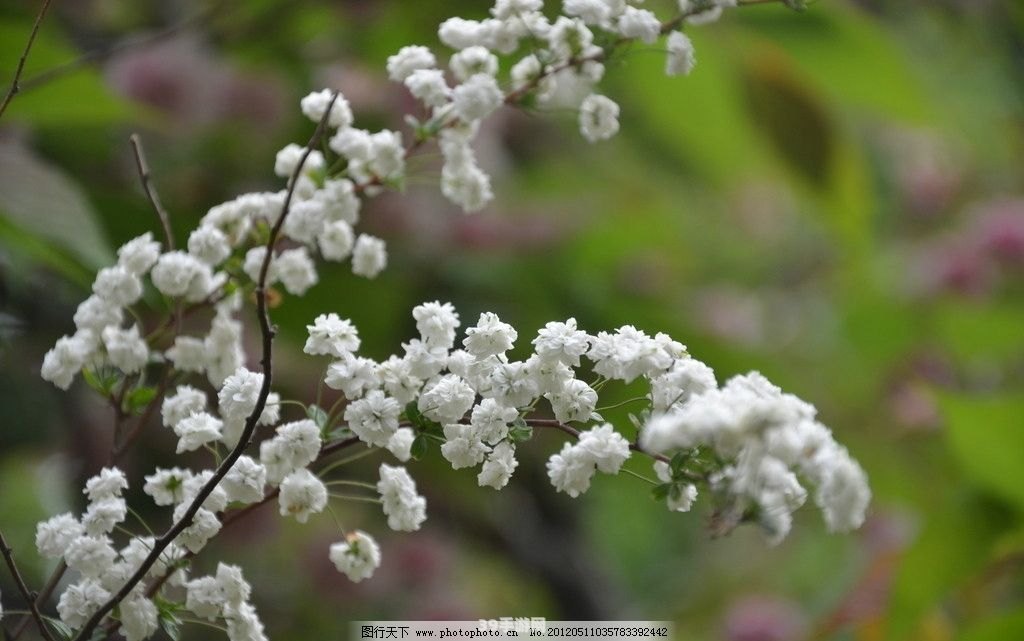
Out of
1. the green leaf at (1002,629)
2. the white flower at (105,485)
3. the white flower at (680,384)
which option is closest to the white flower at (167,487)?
the white flower at (105,485)

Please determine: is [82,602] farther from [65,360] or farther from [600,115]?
[600,115]

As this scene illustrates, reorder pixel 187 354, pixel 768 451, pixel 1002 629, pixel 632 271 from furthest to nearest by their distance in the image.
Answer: pixel 632 271 → pixel 1002 629 → pixel 187 354 → pixel 768 451

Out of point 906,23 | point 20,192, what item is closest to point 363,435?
point 20,192

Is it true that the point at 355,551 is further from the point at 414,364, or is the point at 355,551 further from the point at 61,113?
the point at 61,113

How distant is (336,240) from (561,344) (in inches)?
4.2

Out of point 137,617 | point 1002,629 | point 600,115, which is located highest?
point 600,115

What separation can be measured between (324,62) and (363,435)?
1.66 ft

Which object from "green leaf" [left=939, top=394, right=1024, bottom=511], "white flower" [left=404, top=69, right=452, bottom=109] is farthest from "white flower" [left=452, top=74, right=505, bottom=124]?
"green leaf" [left=939, top=394, right=1024, bottom=511]

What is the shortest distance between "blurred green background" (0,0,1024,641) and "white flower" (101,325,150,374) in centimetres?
12

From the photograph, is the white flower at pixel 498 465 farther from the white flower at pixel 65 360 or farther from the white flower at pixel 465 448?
the white flower at pixel 65 360

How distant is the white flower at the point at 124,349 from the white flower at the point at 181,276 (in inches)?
0.6

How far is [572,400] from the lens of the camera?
24 cm

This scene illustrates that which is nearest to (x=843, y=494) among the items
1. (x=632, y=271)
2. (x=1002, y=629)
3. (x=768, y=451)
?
(x=768, y=451)

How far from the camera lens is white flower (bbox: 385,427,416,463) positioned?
0.85ft
